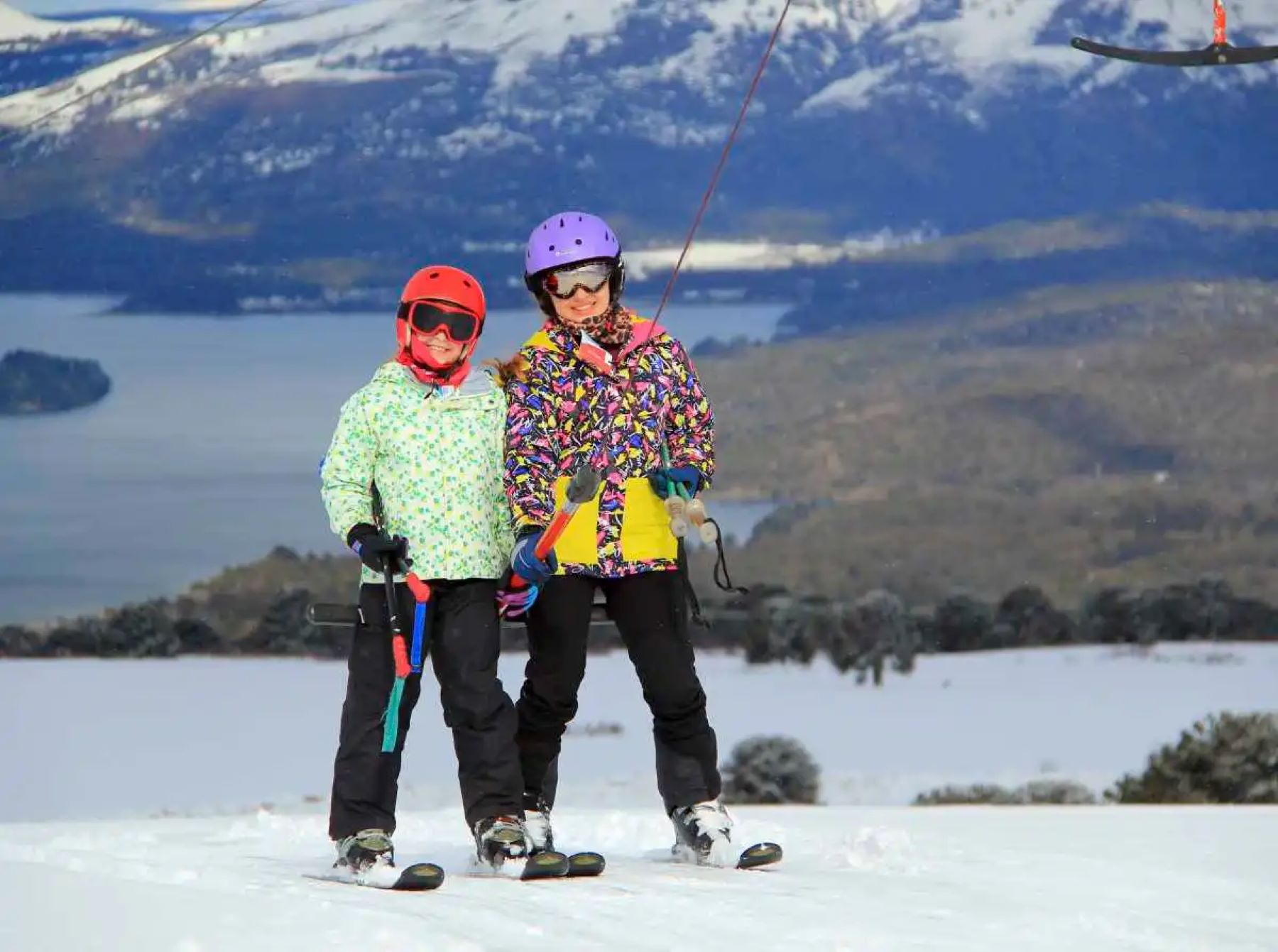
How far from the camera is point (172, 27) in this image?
12055mm

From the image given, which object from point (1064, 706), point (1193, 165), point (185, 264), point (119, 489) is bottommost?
point (1064, 706)

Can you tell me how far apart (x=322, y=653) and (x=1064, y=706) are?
3751mm

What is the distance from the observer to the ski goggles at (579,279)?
13.6ft

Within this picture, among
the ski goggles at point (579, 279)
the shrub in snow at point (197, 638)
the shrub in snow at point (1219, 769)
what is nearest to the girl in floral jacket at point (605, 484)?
the ski goggles at point (579, 279)

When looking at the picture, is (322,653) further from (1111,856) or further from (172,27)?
(1111,856)

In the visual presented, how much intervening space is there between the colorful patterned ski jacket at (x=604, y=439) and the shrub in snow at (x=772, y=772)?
6.22 m

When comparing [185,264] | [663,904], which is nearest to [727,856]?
[663,904]

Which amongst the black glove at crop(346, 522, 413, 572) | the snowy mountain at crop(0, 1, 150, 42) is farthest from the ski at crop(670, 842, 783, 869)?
the snowy mountain at crop(0, 1, 150, 42)

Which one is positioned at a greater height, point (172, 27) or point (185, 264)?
point (172, 27)

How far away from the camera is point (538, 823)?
415 centimetres

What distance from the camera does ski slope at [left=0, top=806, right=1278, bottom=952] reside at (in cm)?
306

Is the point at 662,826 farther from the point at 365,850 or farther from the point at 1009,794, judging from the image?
the point at 1009,794

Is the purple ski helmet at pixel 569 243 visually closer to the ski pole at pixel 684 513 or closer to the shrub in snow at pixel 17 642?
the ski pole at pixel 684 513

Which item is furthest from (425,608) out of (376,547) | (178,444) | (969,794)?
(178,444)
